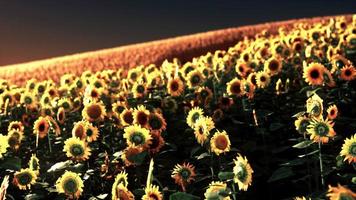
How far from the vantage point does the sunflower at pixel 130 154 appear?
16.6 ft

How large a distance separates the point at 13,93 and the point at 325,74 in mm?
4078

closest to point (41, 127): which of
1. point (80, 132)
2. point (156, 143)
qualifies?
point (80, 132)

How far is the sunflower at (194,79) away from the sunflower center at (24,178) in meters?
3.39

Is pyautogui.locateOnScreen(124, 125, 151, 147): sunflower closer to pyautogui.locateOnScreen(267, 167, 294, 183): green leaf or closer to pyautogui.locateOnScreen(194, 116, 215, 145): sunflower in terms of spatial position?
pyautogui.locateOnScreen(194, 116, 215, 145): sunflower

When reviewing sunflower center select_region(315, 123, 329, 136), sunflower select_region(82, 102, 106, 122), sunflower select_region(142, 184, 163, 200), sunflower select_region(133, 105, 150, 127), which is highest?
sunflower select_region(82, 102, 106, 122)

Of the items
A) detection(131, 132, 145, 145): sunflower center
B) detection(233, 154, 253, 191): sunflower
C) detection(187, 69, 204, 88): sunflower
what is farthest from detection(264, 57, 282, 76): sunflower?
detection(233, 154, 253, 191): sunflower

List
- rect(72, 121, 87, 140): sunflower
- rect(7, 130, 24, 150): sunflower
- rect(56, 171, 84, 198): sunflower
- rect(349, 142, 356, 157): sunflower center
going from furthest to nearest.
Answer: rect(7, 130, 24, 150): sunflower
rect(72, 121, 87, 140): sunflower
rect(56, 171, 84, 198): sunflower
rect(349, 142, 356, 157): sunflower center

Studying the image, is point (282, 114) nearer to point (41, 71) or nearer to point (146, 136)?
point (146, 136)

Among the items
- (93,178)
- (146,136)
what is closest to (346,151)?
(146,136)

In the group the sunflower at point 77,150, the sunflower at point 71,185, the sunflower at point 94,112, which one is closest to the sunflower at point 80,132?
the sunflower at point 77,150

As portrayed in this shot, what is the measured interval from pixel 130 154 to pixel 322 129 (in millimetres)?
1564

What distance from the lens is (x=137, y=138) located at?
16.6 ft

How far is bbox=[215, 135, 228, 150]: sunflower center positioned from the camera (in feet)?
15.5

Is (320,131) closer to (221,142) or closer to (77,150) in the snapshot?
(221,142)
